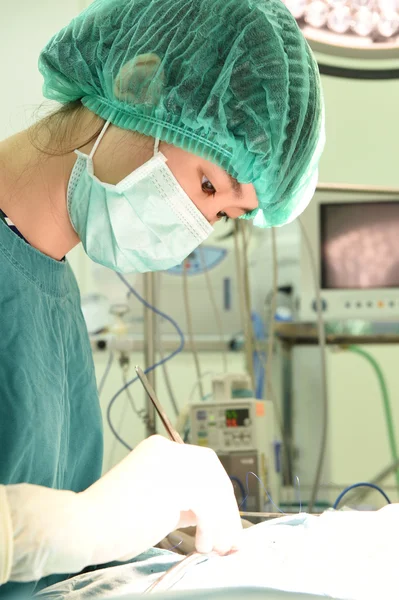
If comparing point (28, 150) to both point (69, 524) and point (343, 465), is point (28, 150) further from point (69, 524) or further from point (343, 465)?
point (343, 465)

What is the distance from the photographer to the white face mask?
1.04m

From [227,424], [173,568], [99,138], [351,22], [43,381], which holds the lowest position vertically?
[227,424]

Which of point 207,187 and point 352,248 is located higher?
point 207,187

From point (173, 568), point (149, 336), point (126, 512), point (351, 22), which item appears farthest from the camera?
point (149, 336)

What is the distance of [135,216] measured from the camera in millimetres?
1080

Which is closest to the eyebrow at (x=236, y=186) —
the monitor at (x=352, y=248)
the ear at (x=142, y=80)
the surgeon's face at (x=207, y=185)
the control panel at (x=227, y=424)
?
the surgeon's face at (x=207, y=185)

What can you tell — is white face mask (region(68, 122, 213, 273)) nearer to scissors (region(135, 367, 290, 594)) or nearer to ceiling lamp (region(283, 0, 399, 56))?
scissors (region(135, 367, 290, 594))

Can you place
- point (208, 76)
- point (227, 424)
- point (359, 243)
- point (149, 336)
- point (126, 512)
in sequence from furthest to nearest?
point (359, 243) < point (149, 336) < point (227, 424) < point (208, 76) < point (126, 512)

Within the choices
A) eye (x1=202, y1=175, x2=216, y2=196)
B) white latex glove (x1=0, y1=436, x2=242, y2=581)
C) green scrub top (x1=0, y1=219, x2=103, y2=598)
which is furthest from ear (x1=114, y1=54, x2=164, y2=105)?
white latex glove (x1=0, y1=436, x2=242, y2=581)

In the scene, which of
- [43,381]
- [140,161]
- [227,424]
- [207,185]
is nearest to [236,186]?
[207,185]

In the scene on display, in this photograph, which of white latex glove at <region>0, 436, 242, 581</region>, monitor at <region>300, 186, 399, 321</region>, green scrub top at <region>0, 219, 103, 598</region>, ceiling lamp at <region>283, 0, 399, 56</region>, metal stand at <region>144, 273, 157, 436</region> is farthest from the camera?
monitor at <region>300, 186, 399, 321</region>

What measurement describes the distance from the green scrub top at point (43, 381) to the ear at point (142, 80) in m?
0.28

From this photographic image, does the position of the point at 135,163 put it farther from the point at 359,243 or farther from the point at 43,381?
the point at 359,243

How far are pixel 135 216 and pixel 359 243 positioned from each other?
1442 mm
